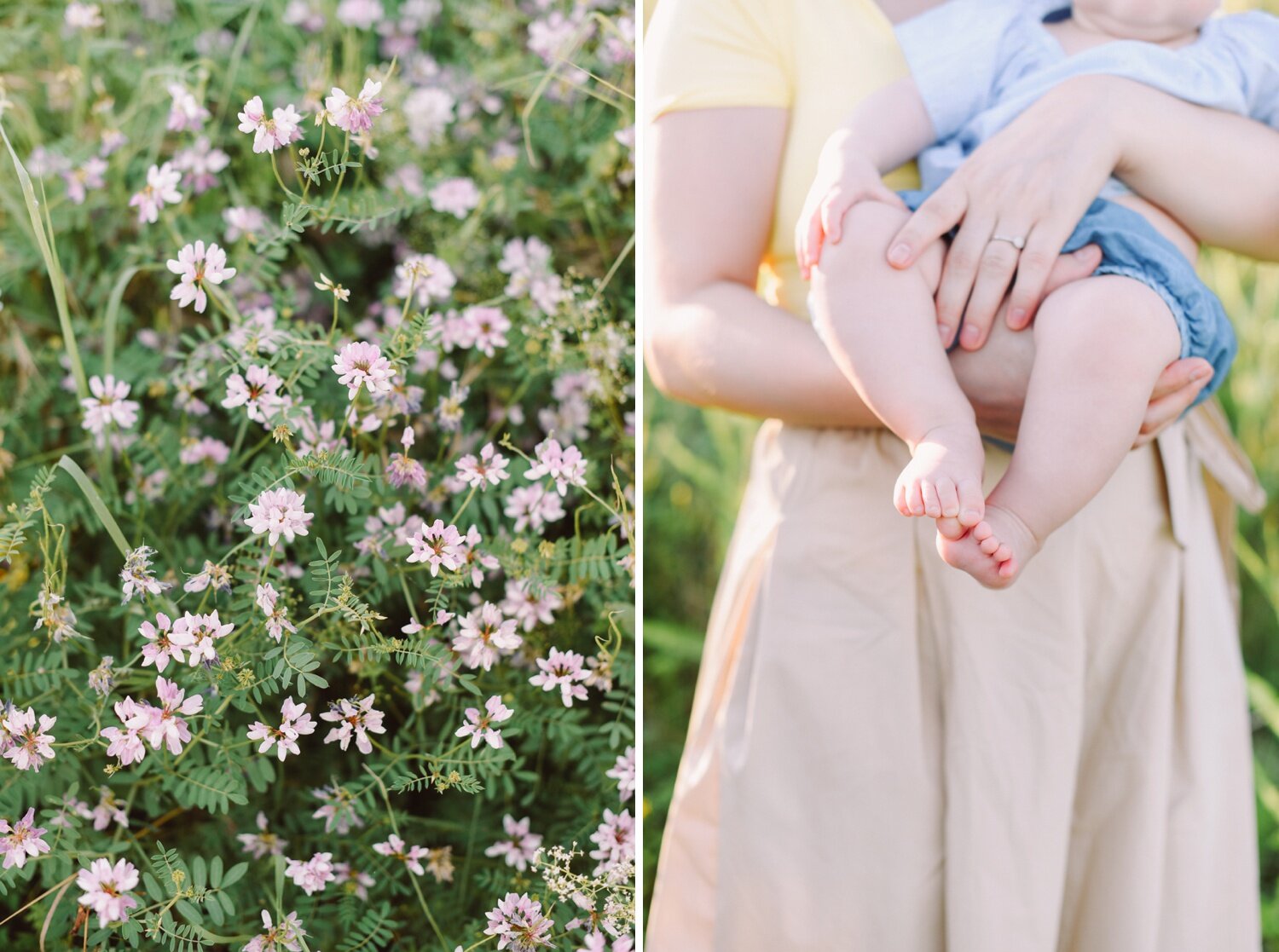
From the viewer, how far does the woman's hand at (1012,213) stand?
863mm

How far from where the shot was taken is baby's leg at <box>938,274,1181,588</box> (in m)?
0.80

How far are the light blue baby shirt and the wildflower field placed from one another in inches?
11.8

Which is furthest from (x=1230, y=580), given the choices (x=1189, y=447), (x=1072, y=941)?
(x=1072, y=941)

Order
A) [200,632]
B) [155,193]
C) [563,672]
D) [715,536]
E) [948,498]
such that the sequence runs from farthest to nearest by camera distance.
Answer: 1. [715,536]
2. [155,193]
3. [563,672]
4. [200,632]
5. [948,498]

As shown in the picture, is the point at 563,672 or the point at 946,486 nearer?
the point at 946,486

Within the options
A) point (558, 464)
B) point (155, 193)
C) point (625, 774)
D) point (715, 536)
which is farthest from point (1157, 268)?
point (715, 536)

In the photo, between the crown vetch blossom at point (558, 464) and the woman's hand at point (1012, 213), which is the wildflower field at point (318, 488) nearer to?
the crown vetch blossom at point (558, 464)

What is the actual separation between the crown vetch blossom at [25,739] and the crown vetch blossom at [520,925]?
38 centimetres

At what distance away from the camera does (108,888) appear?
0.87m

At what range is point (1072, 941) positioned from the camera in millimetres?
1011

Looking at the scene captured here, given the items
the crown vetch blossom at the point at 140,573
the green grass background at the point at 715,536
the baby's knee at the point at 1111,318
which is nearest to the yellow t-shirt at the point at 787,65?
the baby's knee at the point at 1111,318

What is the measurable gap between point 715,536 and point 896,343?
1.58 meters

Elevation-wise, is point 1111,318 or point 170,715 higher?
point 1111,318

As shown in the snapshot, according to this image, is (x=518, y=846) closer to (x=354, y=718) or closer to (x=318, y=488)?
(x=354, y=718)
